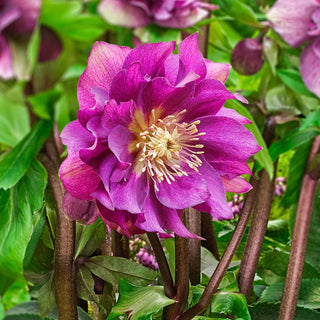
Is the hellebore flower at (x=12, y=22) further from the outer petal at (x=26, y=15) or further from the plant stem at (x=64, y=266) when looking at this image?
the plant stem at (x=64, y=266)

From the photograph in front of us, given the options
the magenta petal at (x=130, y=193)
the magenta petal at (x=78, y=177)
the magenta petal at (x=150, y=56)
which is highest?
the magenta petal at (x=150, y=56)

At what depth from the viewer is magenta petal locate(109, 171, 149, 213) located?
24 cm

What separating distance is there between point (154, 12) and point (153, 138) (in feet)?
0.20

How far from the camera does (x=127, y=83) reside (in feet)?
0.77

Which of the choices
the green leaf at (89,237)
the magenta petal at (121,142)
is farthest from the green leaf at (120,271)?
the magenta petal at (121,142)

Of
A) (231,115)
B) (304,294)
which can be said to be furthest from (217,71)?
(304,294)

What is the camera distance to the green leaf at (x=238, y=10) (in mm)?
343

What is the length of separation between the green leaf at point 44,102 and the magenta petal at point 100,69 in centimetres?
3

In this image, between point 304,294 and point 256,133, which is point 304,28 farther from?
point 304,294

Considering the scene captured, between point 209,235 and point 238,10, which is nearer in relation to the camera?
point 238,10

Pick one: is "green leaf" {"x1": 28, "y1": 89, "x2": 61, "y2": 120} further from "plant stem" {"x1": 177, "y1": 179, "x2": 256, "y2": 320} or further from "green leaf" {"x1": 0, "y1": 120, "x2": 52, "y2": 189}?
"plant stem" {"x1": 177, "y1": 179, "x2": 256, "y2": 320}

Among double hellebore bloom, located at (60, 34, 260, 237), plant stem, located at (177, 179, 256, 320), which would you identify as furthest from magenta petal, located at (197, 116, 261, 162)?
plant stem, located at (177, 179, 256, 320)

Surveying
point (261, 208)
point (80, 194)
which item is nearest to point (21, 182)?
point (80, 194)

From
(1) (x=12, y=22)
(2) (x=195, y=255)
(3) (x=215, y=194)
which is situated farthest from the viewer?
(2) (x=195, y=255)
